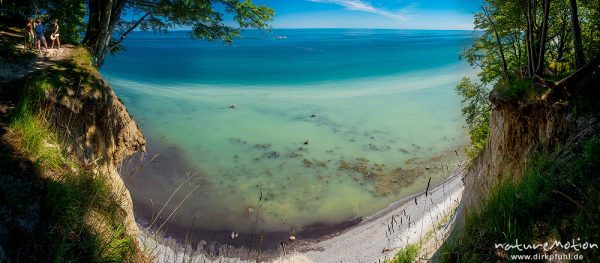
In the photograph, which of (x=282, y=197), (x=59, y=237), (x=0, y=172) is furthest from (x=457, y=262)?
(x=282, y=197)

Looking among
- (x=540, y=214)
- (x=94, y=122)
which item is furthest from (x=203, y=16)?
(x=540, y=214)

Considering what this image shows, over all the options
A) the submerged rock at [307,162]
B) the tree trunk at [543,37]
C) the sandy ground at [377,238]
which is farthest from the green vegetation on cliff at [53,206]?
the submerged rock at [307,162]

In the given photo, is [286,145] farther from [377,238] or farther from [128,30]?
[128,30]

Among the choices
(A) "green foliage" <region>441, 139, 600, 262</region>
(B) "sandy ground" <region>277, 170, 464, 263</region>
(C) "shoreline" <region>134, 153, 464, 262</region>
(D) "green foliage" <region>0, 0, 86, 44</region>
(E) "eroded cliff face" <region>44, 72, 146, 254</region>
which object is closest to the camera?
→ (A) "green foliage" <region>441, 139, 600, 262</region>

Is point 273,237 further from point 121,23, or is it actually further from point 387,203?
point 121,23

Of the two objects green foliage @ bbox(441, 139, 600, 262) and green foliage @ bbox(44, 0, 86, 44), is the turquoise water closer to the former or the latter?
green foliage @ bbox(441, 139, 600, 262)

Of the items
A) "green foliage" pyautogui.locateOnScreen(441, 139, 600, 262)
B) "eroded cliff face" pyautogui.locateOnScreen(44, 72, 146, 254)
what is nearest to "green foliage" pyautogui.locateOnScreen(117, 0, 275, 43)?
"eroded cliff face" pyautogui.locateOnScreen(44, 72, 146, 254)
